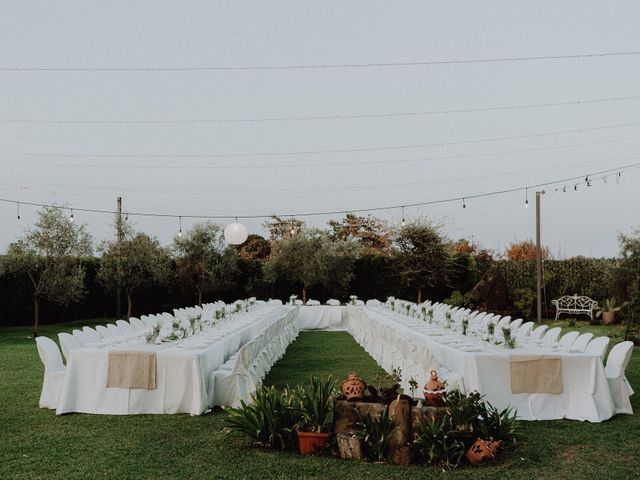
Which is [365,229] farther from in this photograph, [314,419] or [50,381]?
[314,419]

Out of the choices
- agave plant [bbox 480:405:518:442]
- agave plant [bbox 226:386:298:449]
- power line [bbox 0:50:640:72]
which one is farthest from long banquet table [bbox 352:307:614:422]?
power line [bbox 0:50:640:72]

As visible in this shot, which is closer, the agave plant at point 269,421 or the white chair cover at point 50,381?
the agave plant at point 269,421

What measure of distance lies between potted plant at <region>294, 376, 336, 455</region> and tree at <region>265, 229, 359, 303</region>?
15884 mm

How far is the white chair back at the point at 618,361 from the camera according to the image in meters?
6.94

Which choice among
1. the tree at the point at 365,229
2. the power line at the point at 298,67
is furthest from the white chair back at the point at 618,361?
the tree at the point at 365,229

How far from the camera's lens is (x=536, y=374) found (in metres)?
6.71

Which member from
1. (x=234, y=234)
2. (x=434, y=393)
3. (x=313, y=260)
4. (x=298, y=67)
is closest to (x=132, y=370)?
(x=434, y=393)

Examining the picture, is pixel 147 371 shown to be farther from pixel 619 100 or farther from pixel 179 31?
pixel 619 100

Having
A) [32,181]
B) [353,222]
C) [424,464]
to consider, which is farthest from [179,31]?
[353,222]

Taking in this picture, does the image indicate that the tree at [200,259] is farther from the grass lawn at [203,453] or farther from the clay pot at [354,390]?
the clay pot at [354,390]

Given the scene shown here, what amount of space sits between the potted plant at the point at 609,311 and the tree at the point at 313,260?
25.8 ft

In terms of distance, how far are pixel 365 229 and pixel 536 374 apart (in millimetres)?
28104

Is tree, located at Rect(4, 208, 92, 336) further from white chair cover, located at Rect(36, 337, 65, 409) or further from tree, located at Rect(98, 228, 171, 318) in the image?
white chair cover, located at Rect(36, 337, 65, 409)

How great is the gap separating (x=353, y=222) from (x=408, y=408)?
97.7 feet
